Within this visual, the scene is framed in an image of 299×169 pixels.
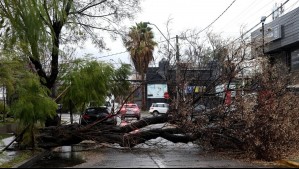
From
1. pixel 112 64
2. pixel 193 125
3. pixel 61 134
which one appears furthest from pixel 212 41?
pixel 61 134

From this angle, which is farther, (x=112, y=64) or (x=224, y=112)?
(x=112, y=64)

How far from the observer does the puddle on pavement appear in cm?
1319

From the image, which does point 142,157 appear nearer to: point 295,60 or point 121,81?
point 121,81

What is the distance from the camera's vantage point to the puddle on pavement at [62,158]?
43.3 feet

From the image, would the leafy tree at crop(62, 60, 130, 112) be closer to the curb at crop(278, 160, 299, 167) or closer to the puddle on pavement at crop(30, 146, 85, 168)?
the puddle on pavement at crop(30, 146, 85, 168)

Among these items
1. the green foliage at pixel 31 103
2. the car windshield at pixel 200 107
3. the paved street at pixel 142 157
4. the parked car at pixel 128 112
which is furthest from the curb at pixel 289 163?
the green foliage at pixel 31 103

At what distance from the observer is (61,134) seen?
54.4 feet

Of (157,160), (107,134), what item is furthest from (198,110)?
(157,160)

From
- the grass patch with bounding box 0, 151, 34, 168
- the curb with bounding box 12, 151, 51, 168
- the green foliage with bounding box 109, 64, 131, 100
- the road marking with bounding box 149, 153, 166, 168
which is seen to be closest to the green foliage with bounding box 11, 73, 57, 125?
the grass patch with bounding box 0, 151, 34, 168

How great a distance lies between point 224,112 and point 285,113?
2.28 m

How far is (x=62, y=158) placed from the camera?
49.0 feet

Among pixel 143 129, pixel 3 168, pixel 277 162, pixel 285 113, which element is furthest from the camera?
pixel 143 129

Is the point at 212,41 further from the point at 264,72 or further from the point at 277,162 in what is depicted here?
the point at 277,162

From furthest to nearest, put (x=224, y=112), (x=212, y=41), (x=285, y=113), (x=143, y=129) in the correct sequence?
(x=212, y=41) → (x=143, y=129) → (x=224, y=112) → (x=285, y=113)
